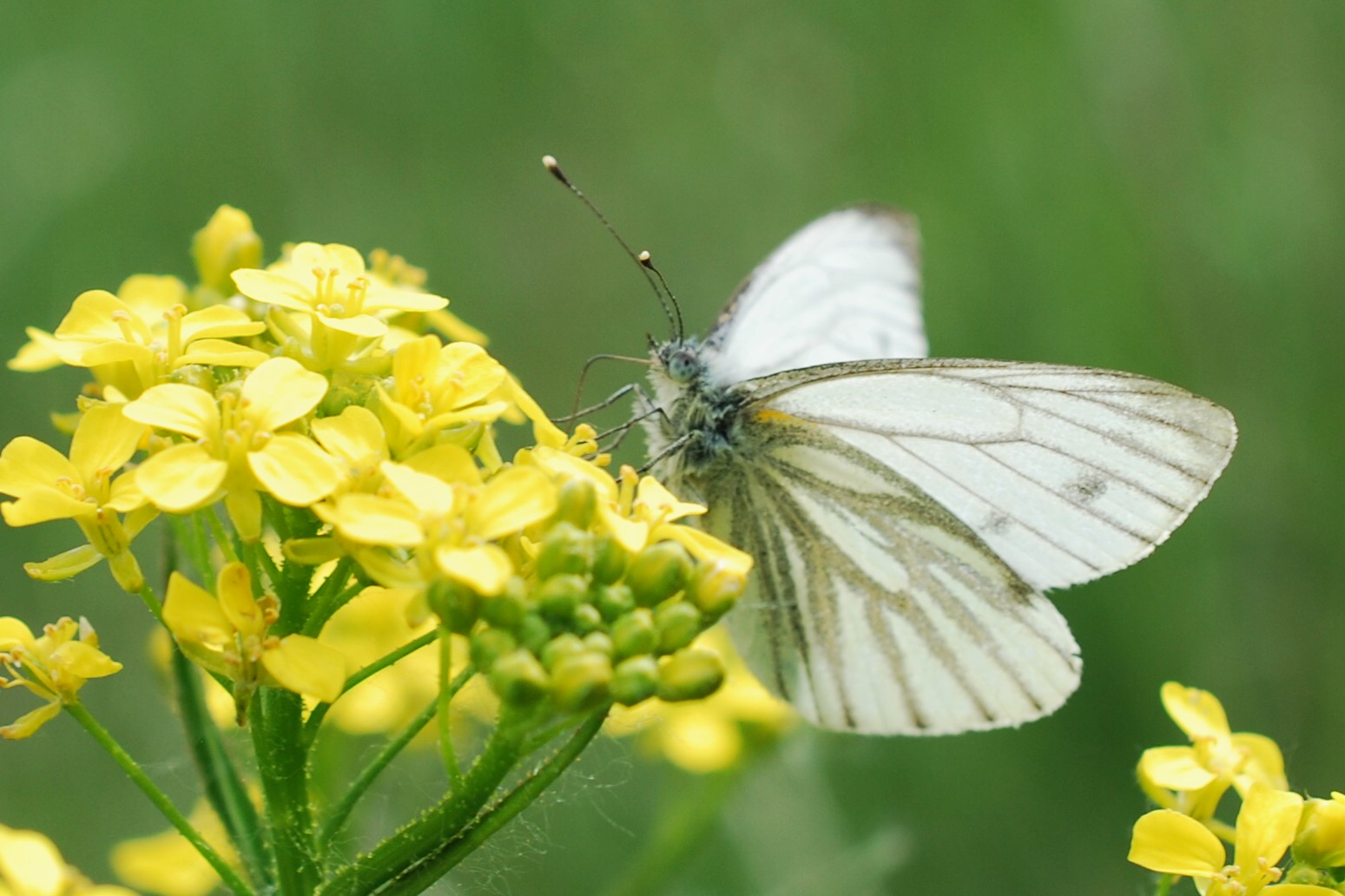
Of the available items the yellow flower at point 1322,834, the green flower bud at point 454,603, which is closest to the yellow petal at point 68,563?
the green flower bud at point 454,603

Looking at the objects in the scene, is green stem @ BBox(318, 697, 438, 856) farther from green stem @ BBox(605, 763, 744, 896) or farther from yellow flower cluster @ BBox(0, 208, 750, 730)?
green stem @ BBox(605, 763, 744, 896)

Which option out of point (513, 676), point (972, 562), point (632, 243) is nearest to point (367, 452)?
point (513, 676)

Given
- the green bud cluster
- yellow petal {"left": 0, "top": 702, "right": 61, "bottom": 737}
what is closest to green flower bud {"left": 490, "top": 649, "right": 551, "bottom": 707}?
the green bud cluster

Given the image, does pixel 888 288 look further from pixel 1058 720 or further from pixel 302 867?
pixel 302 867

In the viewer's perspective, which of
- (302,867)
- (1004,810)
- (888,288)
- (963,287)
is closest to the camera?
(302,867)

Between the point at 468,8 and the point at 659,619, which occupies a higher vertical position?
the point at 468,8

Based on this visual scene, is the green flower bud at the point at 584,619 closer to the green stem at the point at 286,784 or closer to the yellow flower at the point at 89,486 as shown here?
the green stem at the point at 286,784
